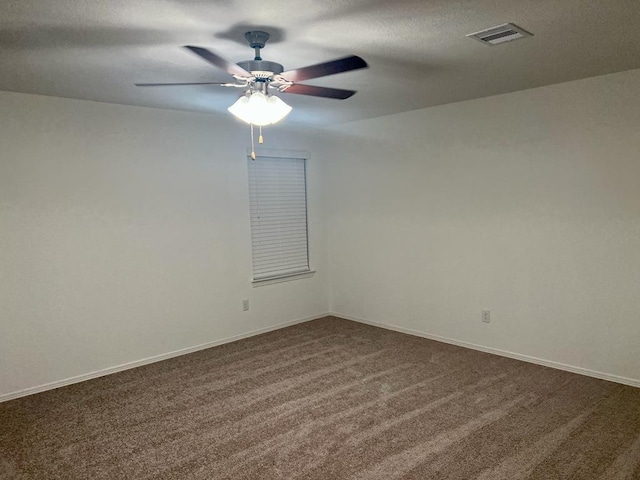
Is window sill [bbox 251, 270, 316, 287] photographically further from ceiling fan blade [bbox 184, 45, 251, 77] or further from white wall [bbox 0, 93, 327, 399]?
ceiling fan blade [bbox 184, 45, 251, 77]

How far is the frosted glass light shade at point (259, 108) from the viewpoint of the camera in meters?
2.54

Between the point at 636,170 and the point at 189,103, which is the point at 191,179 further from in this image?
the point at 636,170

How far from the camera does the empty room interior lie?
252 cm

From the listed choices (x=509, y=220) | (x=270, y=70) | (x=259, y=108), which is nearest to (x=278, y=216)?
(x=509, y=220)

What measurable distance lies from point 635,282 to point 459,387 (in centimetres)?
153

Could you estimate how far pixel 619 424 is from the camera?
2.95m

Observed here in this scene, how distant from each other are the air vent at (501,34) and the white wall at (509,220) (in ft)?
4.65

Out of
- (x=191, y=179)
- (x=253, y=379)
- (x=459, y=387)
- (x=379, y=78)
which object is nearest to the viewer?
(x=379, y=78)

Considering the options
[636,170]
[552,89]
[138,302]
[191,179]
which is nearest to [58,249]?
[138,302]

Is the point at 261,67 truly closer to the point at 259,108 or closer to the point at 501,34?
the point at 259,108

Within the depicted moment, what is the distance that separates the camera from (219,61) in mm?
2234

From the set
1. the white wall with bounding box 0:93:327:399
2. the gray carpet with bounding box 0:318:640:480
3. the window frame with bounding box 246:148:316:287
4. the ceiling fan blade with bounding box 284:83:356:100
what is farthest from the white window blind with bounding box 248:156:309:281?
Result: the ceiling fan blade with bounding box 284:83:356:100

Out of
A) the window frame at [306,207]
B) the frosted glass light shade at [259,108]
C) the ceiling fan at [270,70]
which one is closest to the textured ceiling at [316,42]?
the ceiling fan at [270,70]

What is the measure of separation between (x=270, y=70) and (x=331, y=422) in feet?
7.38
